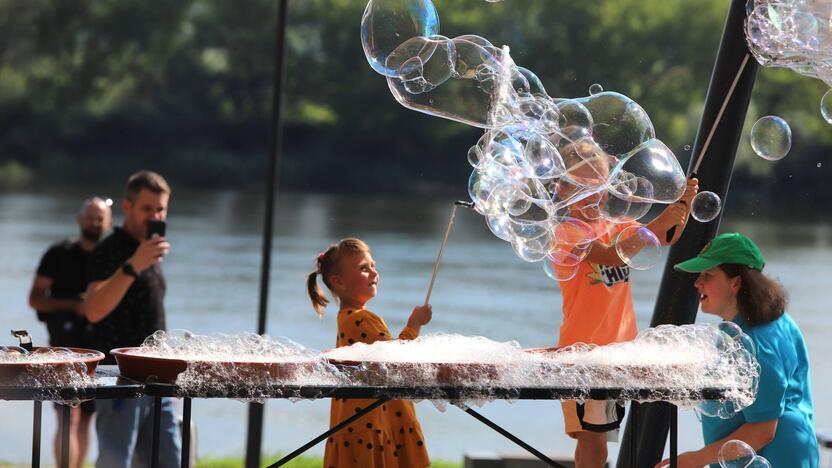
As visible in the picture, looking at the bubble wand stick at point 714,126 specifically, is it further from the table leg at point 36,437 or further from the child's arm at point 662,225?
the table leg at point 36,437

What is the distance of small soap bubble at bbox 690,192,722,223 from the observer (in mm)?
4184

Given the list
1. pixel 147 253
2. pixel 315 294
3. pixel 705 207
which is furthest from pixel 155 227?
pixel 705 207

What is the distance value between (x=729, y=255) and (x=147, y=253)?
215 cm

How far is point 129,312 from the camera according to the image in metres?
4.73

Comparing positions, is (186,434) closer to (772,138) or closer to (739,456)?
(739,456)

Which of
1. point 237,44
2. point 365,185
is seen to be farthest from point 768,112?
point 237,44

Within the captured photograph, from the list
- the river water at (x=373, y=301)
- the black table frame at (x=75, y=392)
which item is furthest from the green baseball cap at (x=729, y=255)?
the river water at (x=373, y=301)

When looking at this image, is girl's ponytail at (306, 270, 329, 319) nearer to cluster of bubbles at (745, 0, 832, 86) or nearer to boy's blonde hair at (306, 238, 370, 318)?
boy's blonde hair at (306, 238, 370, 318)

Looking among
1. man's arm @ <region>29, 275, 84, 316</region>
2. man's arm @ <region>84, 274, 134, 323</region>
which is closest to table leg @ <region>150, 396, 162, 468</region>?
man's arm @ <region>84, 274, 134, 323</region>

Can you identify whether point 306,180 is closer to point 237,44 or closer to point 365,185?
point 365,185

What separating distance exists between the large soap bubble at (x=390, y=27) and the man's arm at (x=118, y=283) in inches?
44.0

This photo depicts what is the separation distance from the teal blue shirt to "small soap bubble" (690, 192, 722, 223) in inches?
29.3

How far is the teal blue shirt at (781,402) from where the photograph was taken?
131 inches

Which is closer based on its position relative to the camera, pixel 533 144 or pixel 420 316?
pixel 420 316
